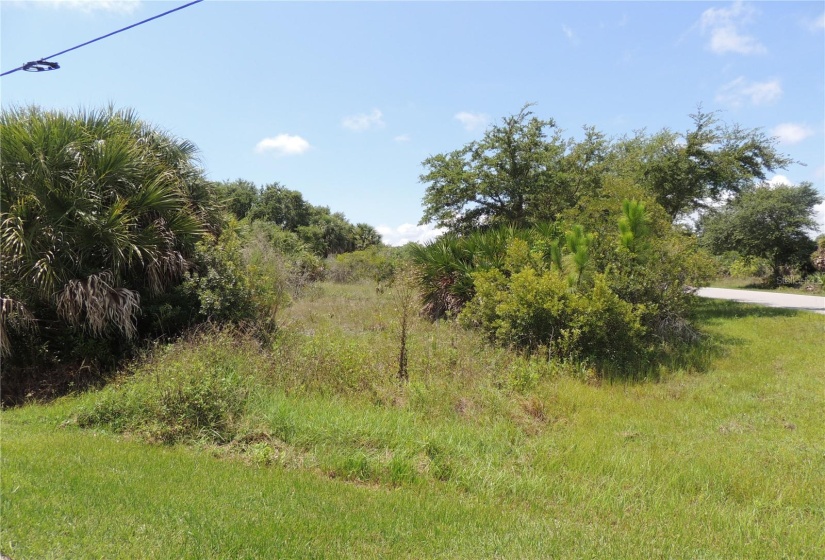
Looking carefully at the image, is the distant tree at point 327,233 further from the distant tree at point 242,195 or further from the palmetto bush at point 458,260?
A: the palmetto bush at point 458,260

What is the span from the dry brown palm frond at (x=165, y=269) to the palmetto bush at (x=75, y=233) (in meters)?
0.02

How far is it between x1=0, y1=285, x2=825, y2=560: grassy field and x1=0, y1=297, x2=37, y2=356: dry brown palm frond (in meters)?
1.02

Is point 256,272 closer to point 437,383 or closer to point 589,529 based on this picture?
point 437,383

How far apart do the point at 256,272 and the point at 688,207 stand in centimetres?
1488

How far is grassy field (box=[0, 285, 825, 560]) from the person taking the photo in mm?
3246

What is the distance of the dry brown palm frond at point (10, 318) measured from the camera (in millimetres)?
6516

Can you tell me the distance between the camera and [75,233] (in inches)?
277

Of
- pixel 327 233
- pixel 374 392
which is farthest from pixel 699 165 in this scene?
pixel 327 233

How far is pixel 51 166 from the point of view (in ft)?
23.2

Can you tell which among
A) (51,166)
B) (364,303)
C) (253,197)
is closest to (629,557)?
(51,166)

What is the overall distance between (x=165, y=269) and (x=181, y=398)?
11.1 ft

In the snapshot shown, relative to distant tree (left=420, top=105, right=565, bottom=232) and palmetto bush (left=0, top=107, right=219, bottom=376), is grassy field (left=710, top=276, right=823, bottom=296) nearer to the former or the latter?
distant tree (left=420, top=105, right=565, bottom=232)

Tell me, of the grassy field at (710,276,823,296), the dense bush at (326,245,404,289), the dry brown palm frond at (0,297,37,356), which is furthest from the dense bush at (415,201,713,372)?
the grassy field at (710,276,823,296)

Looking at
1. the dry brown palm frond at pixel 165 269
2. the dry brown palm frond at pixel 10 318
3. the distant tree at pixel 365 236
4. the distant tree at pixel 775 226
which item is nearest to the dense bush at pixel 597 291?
the dry brown palm frond at pixel 165 269
